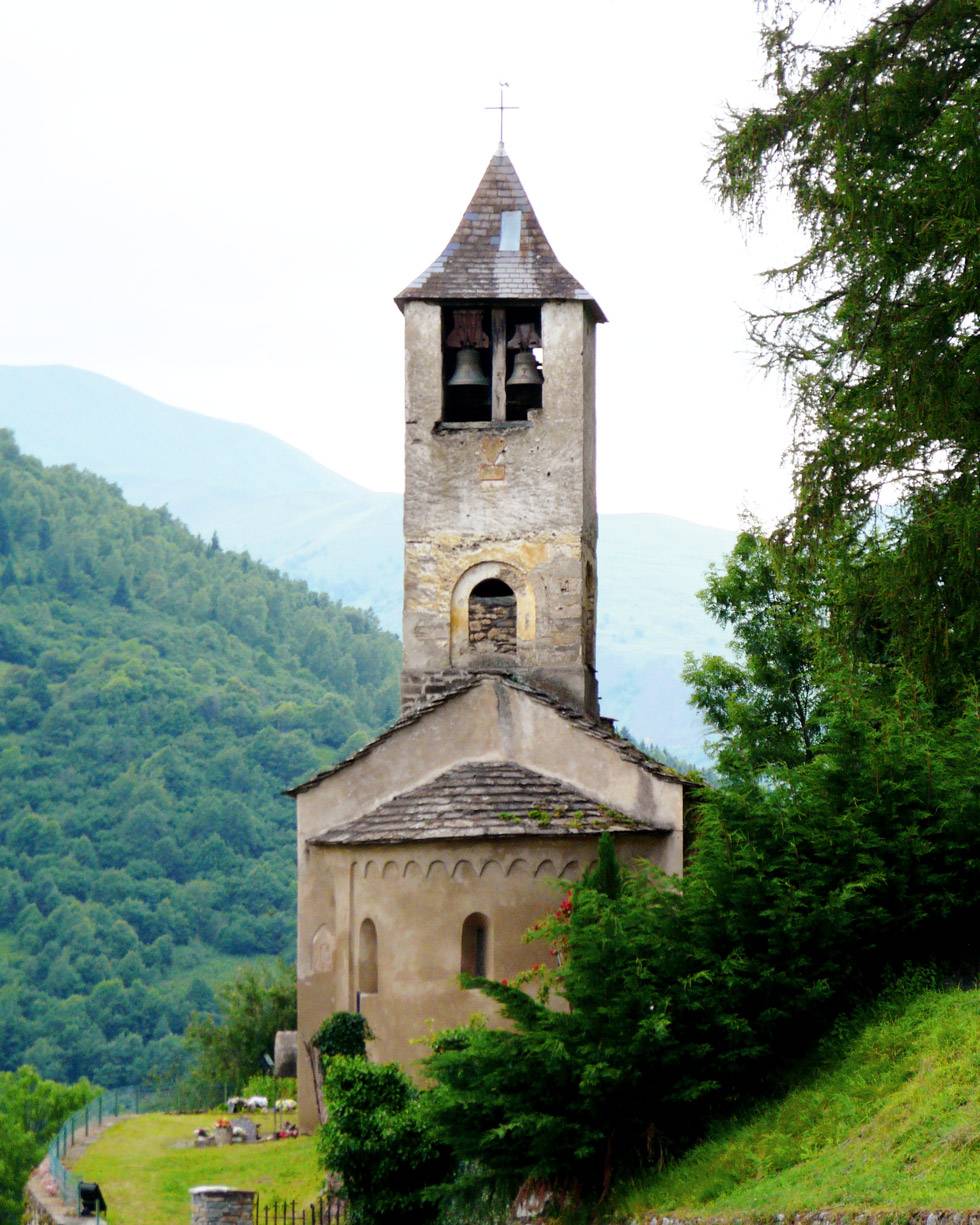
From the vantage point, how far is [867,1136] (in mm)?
14273

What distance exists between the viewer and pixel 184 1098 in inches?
1479

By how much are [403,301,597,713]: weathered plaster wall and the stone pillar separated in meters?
8.73

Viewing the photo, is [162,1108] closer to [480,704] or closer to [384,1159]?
[480,704]

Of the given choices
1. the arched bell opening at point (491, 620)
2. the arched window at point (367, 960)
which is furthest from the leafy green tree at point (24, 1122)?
the arched window at point (367, 960)

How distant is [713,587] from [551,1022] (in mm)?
15323

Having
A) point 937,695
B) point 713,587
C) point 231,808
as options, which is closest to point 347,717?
point 231,808

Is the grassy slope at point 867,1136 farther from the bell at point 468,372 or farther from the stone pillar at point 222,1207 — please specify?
the bell at point 468,372

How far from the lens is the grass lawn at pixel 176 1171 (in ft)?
66.2

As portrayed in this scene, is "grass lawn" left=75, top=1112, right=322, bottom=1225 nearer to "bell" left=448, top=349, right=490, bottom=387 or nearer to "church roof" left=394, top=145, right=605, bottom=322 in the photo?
"bell" left=448, top=349, right=490, bottom=387

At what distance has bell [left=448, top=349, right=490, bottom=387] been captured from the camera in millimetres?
26219

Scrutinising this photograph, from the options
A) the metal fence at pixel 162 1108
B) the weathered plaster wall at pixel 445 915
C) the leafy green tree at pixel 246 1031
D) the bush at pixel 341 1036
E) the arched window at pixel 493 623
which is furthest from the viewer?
the leafy green tree at pixel 246 1031

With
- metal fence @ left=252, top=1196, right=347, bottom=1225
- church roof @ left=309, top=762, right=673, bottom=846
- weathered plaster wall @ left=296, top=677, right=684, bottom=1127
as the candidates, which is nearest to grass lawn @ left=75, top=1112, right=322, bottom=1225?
metal fence @ left=252, top=1196, right=347, bottom=1225

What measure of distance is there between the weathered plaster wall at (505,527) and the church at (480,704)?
0.03m

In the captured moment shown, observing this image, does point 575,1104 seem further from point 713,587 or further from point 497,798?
point 713,587
